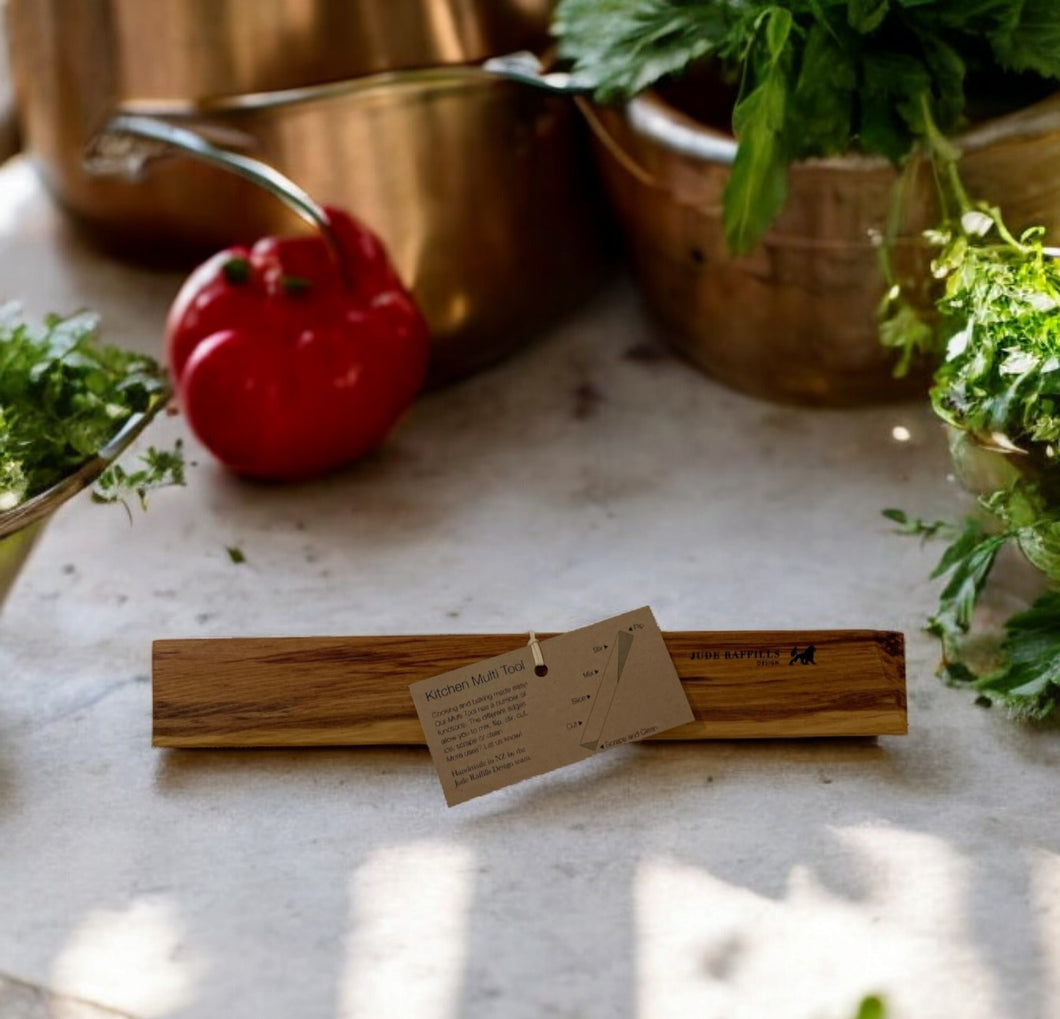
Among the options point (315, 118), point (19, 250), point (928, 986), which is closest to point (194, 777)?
point (928, 986)

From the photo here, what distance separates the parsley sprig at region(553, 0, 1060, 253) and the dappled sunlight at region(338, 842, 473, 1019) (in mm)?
398

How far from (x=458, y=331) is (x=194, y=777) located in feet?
1.40

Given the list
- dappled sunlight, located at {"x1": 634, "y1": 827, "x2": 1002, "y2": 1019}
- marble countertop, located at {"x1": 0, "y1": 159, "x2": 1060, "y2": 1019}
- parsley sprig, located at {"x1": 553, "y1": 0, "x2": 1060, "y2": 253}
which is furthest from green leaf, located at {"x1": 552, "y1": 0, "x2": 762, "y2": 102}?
dappled sunlight, located at {"x1": 634, "y1": 827, "x2": 1002, "y2": 1019}

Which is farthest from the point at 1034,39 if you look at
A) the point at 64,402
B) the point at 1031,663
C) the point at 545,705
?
the point at 64,402

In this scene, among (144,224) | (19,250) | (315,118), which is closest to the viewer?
(315,118)

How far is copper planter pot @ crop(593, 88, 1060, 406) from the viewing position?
0.88 m

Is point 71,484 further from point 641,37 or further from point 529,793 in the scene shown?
point 641,37

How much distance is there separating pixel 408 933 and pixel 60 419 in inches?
13.4

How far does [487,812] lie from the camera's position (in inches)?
28.7

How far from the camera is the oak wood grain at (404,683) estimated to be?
0.74 m

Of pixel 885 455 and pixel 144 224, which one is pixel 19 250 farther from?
pixel 885 455

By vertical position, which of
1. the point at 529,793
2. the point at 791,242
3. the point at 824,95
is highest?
the point at 824,95

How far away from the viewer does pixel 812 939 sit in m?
0.65

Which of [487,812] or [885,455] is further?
[885,455]
